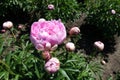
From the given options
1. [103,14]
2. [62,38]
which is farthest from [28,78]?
[103,14]

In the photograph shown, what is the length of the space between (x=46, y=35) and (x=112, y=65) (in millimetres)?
2808

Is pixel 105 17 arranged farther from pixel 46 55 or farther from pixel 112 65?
pixel 46 55

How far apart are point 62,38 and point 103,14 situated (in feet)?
9.49

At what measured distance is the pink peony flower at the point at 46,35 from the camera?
1753 millimetres

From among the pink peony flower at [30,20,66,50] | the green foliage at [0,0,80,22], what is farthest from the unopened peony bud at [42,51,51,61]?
the green foliage at [0,0,80,22]

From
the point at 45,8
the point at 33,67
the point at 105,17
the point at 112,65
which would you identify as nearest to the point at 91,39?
the point at 105,17

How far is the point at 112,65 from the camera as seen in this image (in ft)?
14.4

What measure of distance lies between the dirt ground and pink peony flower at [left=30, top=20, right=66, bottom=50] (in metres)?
2.50

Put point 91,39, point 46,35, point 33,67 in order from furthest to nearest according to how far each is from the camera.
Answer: point 91,39 → point 33,67 → point 46,35

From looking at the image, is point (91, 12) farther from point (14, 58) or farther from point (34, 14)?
point (14, 58)

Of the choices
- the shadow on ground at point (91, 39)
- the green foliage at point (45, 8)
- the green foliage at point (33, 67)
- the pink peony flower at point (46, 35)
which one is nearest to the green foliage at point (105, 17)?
the shadow on ground at point (91, 39)

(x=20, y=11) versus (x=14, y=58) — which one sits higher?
(x=14, y=58)

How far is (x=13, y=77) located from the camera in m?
2.29

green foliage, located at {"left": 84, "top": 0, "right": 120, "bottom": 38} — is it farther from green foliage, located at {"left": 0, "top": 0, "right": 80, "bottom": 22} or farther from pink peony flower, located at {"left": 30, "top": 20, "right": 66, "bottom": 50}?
pink peony flower, located at {"left": 30, "top": 20, "right": 66, "bottom": 50}
